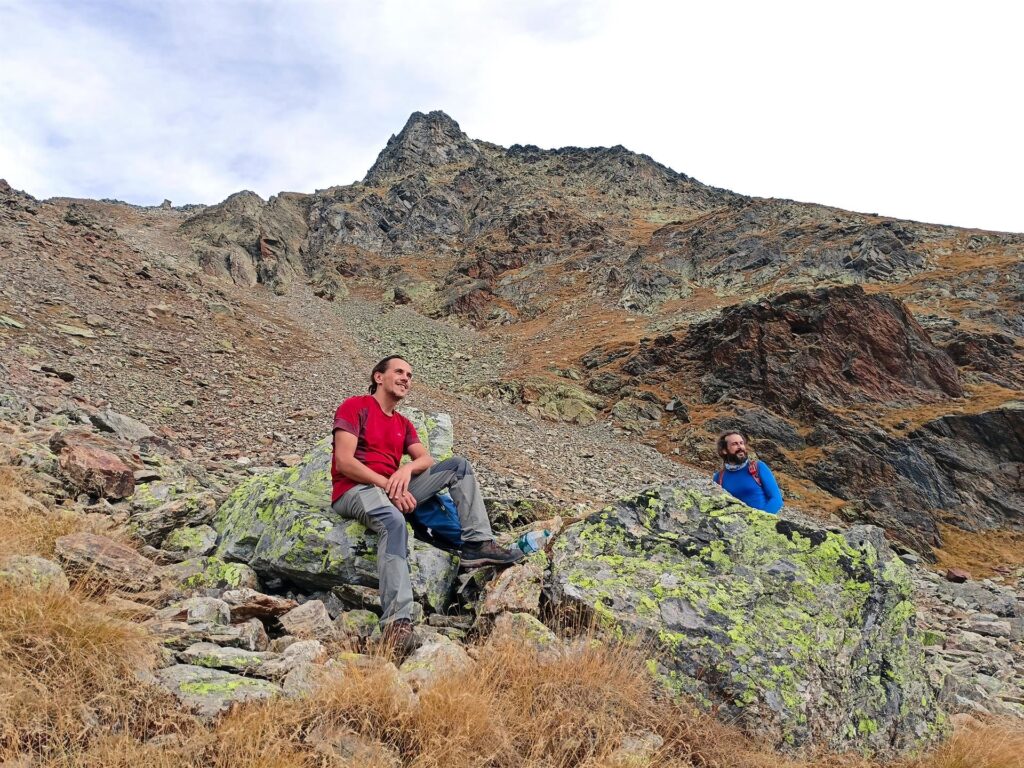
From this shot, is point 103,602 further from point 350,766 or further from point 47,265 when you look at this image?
point 47,265

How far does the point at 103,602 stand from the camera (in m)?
3.53

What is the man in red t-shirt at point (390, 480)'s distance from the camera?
181 inches

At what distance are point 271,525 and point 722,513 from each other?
→ 4.76m

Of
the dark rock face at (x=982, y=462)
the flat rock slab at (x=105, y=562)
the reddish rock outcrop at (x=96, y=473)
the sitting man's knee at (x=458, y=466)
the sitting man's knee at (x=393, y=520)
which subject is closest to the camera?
the flat rock slab at (x=105, y=562)

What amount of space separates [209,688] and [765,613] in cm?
411

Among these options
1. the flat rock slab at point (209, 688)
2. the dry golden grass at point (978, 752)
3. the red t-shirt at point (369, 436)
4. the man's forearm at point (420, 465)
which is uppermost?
the red t-shirt at point (369, 436)

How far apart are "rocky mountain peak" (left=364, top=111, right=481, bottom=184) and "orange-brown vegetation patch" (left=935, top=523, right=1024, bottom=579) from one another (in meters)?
99.4

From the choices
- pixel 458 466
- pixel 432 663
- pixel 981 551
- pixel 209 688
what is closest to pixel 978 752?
pixel 432 663

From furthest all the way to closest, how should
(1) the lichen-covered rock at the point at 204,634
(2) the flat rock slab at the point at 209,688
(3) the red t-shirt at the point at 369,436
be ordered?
(3) the red t-shirt at the point at 369,436 < (1) the lichen-covered rock at the point at 204,634 < (2) the flat rock slab at the point at 209,688

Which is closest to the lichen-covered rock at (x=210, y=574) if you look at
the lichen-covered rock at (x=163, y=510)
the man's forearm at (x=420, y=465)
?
the lichen-covered rock at (x=163, y=510)

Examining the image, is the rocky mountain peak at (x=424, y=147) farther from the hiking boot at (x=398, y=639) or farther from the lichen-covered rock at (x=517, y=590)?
the hiking boot at (x=398, y=639)

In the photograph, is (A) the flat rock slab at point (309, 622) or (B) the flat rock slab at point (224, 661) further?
(A) the flat rock slab at point (309, 622)

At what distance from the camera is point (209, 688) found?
286 centimetres

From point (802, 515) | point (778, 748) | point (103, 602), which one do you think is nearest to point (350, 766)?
point (103, 602)
